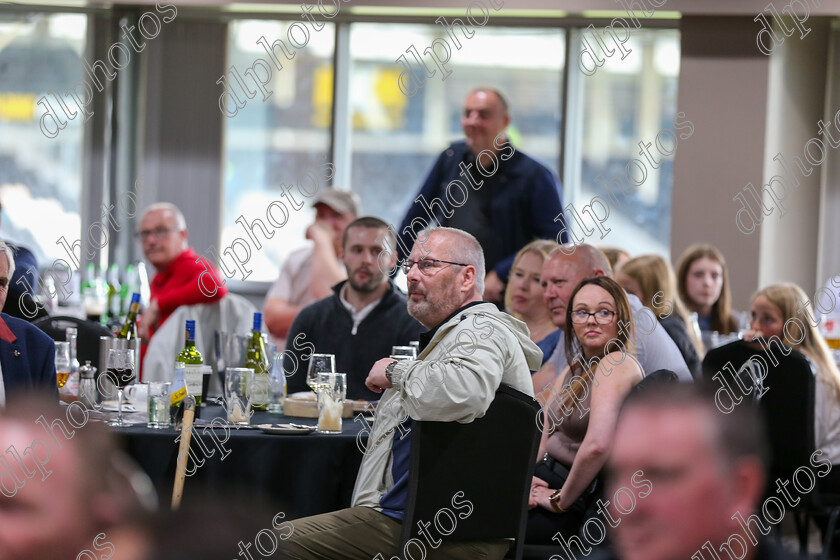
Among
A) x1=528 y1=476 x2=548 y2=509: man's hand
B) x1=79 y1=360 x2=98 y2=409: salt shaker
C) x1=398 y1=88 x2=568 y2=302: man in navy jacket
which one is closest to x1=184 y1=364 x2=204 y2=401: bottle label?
x1=79 y1=360 x2=98 y2=409: salt shaker

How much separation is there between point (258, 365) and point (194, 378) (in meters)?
0.51

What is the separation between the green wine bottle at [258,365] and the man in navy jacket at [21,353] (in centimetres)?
90

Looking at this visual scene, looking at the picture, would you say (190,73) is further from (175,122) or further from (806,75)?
(806,75)

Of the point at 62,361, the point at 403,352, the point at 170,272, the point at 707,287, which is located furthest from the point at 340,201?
the point at 62,361

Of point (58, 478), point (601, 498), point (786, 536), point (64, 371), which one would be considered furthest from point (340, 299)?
point (58, 478)

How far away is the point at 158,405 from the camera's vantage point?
11.0 ft

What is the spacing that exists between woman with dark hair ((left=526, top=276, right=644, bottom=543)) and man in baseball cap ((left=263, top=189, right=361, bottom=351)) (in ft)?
7.92

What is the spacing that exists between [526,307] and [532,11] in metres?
3.61

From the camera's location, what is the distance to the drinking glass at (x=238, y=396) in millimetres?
3445

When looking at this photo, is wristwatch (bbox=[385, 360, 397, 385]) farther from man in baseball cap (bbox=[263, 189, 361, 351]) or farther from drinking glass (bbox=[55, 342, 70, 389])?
man in baseball cap (bbox=[263, 189, 361, 351])

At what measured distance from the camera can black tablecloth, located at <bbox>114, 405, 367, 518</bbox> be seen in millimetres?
3174

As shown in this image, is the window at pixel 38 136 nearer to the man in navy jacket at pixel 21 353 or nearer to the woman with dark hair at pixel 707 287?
the woman with dark hair at pixel 707 287

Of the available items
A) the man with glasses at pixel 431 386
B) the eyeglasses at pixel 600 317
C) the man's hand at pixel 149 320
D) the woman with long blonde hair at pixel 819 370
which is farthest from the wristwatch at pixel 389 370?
the man's hand at pixel 149 320

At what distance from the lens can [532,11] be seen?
7410 mm
